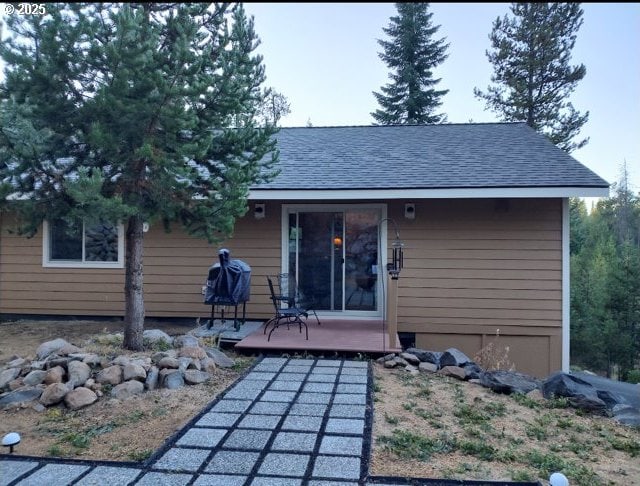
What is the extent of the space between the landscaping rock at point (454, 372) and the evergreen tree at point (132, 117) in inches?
111

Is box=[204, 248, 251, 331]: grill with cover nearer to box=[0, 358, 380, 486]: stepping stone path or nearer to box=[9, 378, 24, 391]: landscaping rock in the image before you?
box=[0, 358, 380, 486]: stepping stone path

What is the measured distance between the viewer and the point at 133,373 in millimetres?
4094

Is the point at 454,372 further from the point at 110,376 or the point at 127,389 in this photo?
the point at 110,376

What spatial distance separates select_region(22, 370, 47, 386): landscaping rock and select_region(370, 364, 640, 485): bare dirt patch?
297cm

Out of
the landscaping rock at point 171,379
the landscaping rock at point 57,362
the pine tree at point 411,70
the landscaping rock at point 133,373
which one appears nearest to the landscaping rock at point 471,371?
the landscaping rock at point 171,379

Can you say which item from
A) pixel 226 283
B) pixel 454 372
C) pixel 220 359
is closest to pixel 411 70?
pixel 226 283

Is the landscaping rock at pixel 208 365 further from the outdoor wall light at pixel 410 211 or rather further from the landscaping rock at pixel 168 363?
the outdoor wall light at pixel 410 211

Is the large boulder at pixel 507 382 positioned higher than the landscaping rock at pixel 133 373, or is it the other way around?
the landscaping rock at pixel 133 373

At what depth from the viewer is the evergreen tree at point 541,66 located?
52.4 feet

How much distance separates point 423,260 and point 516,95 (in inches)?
497

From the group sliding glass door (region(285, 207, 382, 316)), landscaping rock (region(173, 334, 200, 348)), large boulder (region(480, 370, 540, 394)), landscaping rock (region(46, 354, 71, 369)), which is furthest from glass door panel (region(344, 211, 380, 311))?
landscaping rock (region(46, 354, 71, 369))

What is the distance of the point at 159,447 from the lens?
117 inches

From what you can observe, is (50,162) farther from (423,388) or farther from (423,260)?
(423,260)

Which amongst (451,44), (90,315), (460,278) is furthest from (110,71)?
(451,44)
